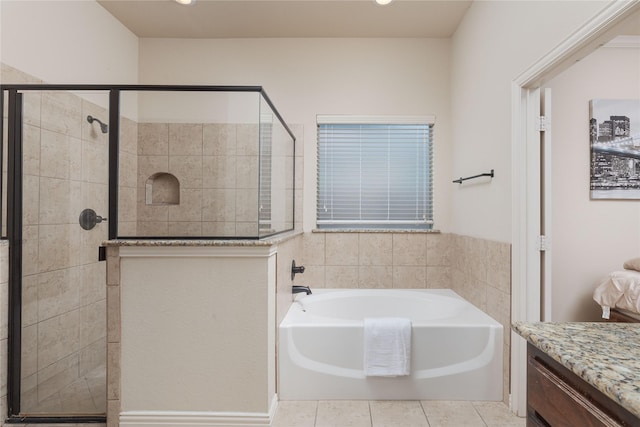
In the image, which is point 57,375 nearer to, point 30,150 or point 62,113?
point 30,150

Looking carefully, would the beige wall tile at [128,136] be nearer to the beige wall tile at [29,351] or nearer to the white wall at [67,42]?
the white wall at [67,42]

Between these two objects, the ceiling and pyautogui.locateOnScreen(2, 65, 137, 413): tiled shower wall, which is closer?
pyautogui.locateOnScreen(2, 65, 137, 413): tiled shower wall

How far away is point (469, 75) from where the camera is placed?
259 cm

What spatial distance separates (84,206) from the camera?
1993 millimetres

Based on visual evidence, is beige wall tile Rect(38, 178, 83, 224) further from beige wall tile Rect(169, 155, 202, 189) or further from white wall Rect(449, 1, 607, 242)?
white wall Rect(449, 1, 607, 242)

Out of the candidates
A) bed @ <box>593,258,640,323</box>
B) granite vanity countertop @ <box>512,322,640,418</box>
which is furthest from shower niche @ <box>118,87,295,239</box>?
bed @ <box>593,258,640,323</box>

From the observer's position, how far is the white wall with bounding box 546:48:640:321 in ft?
8.50

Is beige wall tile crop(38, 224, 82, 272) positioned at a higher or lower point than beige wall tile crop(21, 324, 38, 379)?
higher

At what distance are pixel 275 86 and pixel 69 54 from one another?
1.51 meters

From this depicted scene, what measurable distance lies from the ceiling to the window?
0.81 m

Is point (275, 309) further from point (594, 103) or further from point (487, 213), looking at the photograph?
point (594, 103)

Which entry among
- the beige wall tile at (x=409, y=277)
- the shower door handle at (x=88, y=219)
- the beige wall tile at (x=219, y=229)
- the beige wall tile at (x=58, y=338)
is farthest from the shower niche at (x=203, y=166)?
the beige wall tile at (x=409, y=277)

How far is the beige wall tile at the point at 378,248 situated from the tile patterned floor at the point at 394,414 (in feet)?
4.03

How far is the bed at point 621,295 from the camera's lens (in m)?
2.31
